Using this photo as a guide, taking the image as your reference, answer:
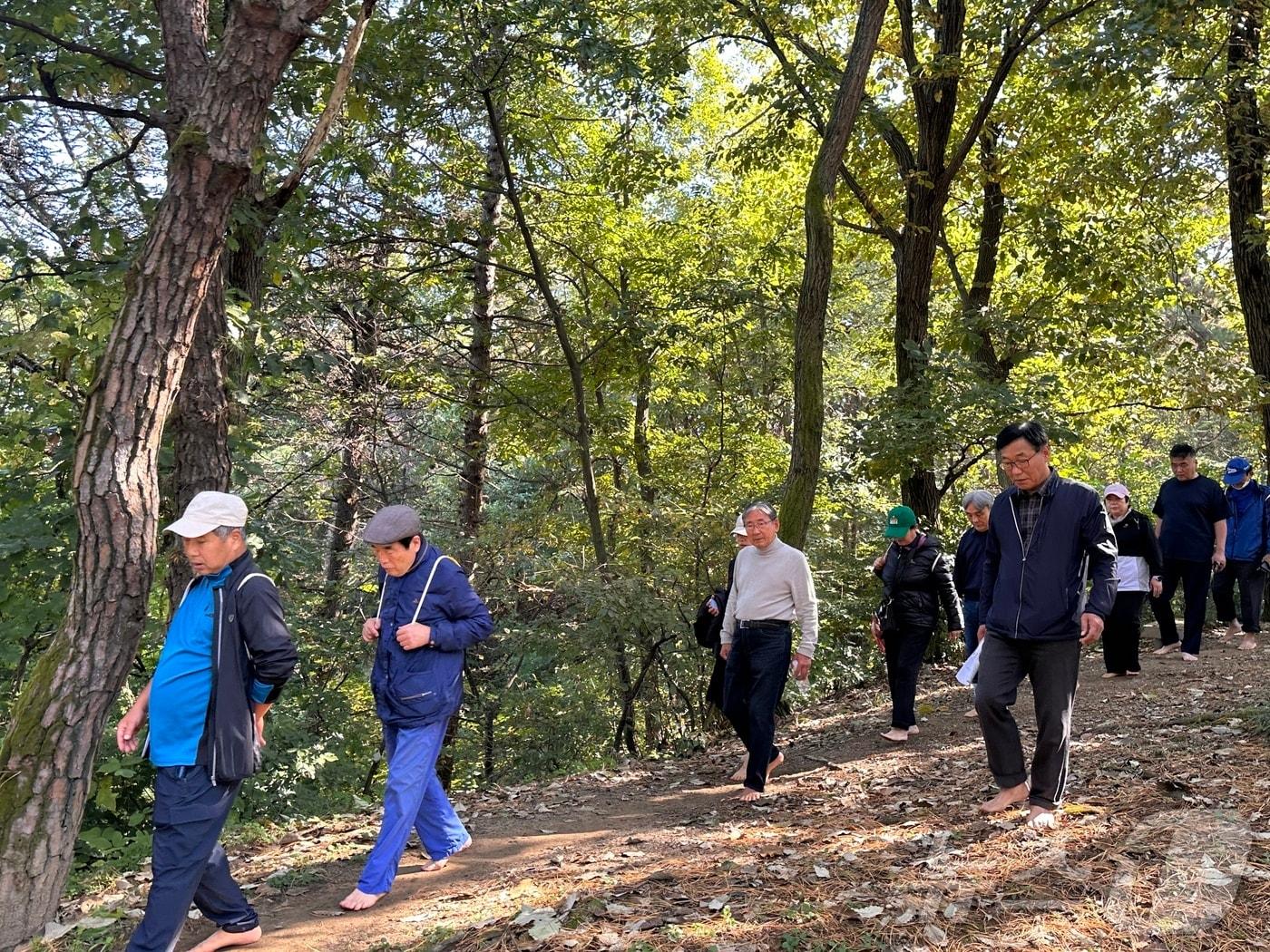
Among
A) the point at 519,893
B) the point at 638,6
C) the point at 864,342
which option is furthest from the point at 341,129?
the point at 864,342

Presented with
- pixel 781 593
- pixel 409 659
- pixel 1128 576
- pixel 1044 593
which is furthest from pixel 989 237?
pixel 409 659

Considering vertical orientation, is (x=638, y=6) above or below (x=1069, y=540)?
above

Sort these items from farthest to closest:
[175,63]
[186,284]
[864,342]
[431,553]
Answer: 1. [864,342]
2. [175,63]
3. [431,553]
4. [186,284]

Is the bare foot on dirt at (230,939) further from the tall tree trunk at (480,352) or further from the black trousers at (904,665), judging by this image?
the tall tree trunk at (480,352)

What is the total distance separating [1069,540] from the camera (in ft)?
16.3

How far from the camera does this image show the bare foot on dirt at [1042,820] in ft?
15.7

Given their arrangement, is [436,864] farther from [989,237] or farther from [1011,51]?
[989,237]

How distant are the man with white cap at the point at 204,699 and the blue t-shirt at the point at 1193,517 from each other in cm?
915

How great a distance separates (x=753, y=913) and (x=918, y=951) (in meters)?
0.80

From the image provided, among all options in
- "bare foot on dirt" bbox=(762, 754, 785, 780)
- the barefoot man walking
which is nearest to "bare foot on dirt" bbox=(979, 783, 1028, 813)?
the barefoot man walking

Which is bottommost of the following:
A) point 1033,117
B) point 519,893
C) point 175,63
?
point 519,893

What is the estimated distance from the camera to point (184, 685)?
13.1 feet

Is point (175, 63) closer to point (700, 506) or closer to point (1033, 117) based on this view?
point (700, 506)

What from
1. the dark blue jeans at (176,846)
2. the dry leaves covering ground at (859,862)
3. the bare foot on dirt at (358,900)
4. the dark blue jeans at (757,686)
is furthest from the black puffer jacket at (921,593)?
the dark blue jeans at (176,846)
